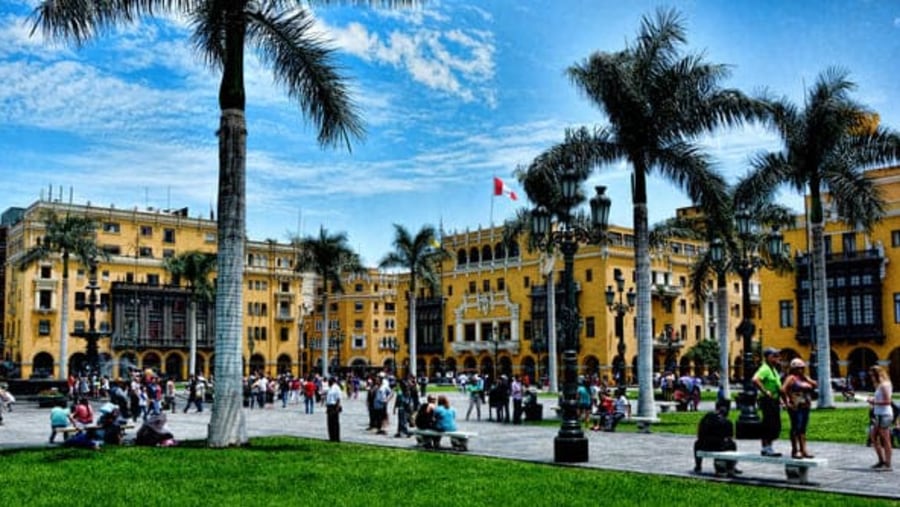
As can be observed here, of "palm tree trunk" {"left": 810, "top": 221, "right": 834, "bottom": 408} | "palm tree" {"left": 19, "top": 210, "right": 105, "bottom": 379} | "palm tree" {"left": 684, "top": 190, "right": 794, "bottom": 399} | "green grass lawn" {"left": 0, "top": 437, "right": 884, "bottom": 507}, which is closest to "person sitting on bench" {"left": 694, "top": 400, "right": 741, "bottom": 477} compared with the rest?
"green grass lawn" {"left": 0, "top": 437, "right": 884, "bottom": 507}

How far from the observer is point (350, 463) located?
15633mm

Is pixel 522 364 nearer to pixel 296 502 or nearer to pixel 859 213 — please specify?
pixel 859 213

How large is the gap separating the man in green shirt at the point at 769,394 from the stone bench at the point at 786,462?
84 centimetres

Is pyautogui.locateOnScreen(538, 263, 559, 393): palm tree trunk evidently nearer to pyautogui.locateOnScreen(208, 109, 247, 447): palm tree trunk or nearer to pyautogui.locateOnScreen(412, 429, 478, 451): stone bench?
pyautogui.locateOnScreen(412, 429, 478, 451): stone bench

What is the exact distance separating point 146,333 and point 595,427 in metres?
70.8

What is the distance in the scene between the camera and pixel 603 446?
1975 centimetres

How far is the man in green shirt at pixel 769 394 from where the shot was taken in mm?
14469

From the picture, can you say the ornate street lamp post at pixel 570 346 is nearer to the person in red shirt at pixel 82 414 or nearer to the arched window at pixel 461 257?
the person in red shirt at pixel 82 414

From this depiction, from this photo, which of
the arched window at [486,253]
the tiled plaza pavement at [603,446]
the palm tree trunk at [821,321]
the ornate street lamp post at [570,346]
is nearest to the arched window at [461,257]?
the arched window at [486,253]

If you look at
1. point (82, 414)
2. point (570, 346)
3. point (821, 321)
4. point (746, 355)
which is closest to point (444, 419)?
point (570, 346)

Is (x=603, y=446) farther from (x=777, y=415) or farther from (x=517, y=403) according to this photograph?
(x=517, y=403)

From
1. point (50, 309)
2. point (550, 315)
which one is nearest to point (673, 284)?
point (550, 315)

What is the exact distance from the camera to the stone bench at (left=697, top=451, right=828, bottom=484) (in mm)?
12836

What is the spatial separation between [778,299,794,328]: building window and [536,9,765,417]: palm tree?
132 feet
